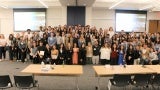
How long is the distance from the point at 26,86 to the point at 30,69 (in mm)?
801

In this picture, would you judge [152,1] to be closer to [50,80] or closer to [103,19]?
[103,19]

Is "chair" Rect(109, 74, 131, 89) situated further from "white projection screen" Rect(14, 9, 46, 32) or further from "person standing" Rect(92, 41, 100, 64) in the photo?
"white projection screen" Rect(14, 9, 46, 32)

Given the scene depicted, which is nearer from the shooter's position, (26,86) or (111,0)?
(26,86)

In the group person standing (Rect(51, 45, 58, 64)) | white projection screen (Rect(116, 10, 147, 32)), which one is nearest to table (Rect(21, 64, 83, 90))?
person standing (Rect(51, 45, 58, 64))

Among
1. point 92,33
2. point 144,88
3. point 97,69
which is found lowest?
point 144,88

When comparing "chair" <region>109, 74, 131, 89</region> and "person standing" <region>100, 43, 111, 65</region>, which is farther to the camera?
"person standing" <region>100, 43, 111, 65</region>

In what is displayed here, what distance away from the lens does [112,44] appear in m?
11.9

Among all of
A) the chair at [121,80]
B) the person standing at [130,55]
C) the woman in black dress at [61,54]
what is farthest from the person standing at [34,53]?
the chair at [121,80]

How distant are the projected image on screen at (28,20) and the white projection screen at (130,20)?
261 inches

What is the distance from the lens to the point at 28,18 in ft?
64.1

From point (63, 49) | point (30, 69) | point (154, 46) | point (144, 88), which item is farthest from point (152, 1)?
point (30, 69)

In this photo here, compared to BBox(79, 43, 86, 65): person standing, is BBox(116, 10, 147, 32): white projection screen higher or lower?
higher

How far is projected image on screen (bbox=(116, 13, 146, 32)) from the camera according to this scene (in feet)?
66.6

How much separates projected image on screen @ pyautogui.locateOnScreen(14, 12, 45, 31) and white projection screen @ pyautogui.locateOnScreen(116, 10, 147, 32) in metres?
6.64
